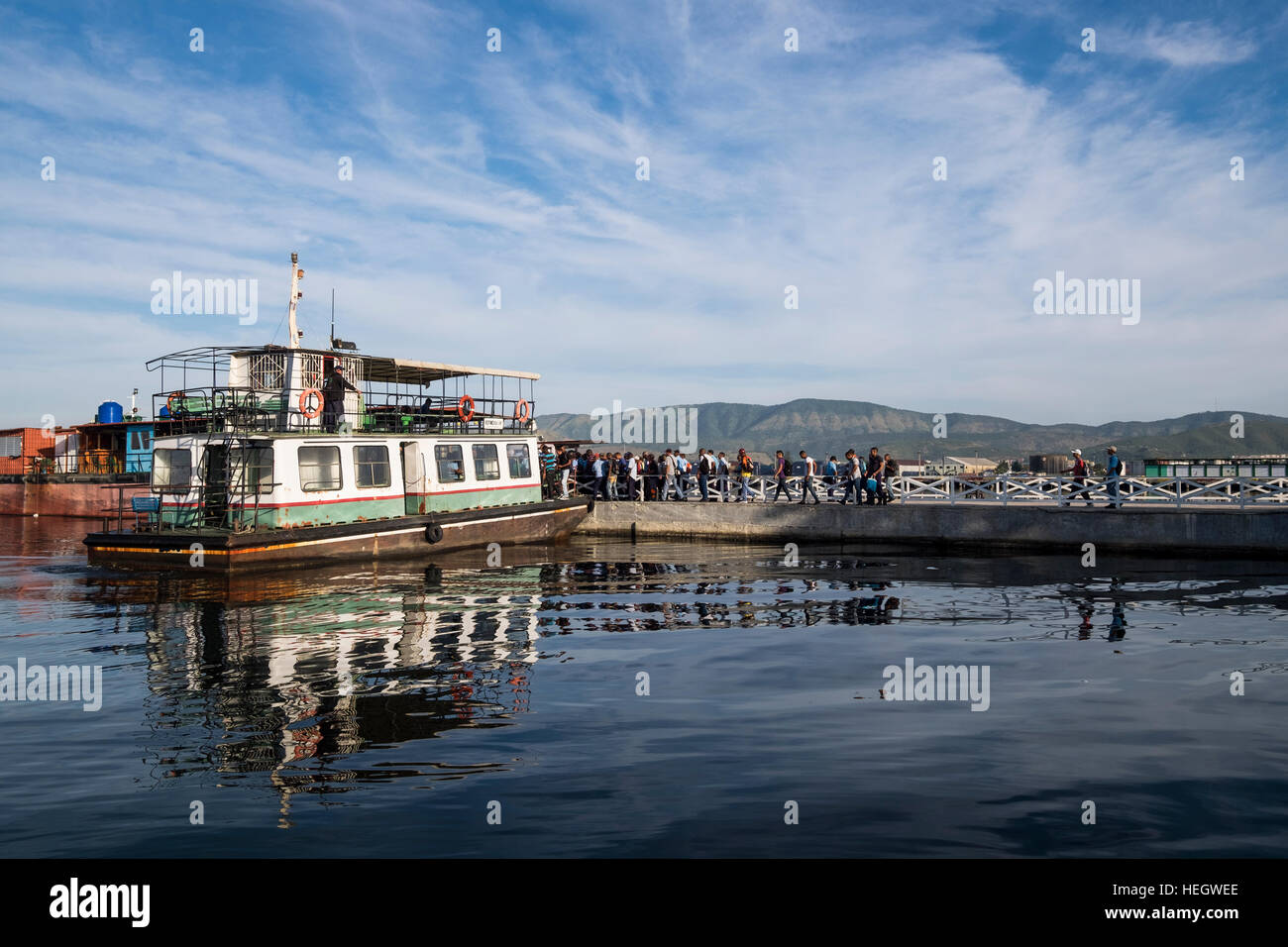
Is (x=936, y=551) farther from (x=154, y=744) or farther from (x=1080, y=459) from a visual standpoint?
(x=154, y=744)

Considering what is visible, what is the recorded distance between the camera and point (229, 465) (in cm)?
2081

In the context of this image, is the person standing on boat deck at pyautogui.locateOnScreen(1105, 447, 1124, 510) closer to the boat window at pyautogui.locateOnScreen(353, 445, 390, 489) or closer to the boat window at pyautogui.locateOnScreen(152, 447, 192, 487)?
the boat window at pyautogui.locateOnScreen(353, 445, 390, 489)

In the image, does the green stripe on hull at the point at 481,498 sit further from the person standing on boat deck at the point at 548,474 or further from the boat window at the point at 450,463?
the person standing on boat deck at the point at 548,474

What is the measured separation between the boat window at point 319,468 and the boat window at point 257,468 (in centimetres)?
76

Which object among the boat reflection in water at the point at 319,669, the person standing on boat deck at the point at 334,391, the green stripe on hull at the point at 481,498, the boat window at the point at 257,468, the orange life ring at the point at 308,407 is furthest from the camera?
the green stripe on hull at the point at 481,498

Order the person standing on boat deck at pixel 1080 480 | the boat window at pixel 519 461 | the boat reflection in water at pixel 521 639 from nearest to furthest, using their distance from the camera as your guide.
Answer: the boat reflection in water at pixel 521 639, the person standing on boat deck at pixel 1080 480, the boat window at pixel 519 461

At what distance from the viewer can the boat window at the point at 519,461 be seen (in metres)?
28.5

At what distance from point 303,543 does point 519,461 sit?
9.30 meters

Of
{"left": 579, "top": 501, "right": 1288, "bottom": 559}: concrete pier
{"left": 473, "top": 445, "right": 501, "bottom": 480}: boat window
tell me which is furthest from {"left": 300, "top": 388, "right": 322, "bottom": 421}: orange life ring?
{"left": 579, "top": 501, "right": 1288, "bottom": 559}: concrete pier

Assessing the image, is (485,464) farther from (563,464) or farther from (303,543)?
(303,543)

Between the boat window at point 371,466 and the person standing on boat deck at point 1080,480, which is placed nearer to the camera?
the boat window at point 371,466

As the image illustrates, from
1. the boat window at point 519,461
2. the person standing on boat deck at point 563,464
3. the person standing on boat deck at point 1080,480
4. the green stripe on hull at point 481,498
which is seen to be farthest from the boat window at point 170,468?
the person standing on boat deck at point 1080,480

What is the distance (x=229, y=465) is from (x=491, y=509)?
791 cm
